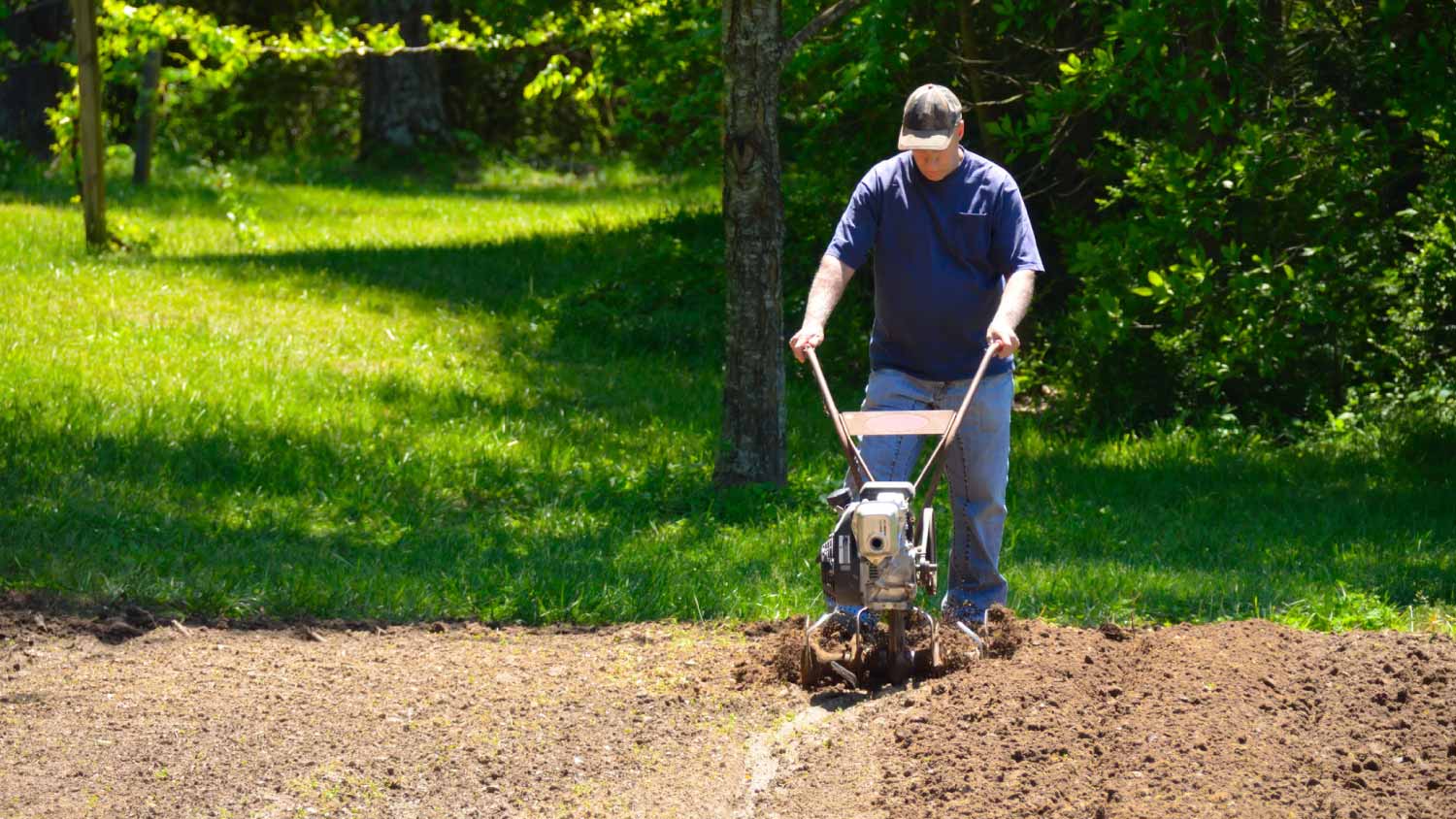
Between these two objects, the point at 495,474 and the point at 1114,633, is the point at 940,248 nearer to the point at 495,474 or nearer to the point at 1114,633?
the point at 1114,633

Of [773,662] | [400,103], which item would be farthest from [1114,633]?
[400,103]

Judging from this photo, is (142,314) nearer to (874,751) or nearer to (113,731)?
(113,731)

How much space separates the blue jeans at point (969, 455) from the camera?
5.84 meters

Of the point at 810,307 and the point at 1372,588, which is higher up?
the point at 810,307

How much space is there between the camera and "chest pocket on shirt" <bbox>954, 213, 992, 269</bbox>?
5680 mm

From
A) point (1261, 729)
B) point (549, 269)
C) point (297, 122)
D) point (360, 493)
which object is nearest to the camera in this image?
point (1261, 729)

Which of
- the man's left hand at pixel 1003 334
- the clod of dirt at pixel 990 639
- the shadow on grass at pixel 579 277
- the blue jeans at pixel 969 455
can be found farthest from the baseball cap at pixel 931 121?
the shadow on grass at pixel 579 277

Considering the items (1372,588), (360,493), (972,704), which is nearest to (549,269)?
(360,493)

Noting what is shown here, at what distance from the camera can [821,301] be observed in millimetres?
5551

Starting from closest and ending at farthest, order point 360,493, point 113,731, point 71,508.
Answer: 1. point 113,731
2. point 71,508
3. point 360,493

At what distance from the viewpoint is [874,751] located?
5035 millimetres

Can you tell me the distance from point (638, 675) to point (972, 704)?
134 centimetres

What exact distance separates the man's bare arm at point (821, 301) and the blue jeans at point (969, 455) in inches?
15.8

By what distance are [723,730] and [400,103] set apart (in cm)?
1747
